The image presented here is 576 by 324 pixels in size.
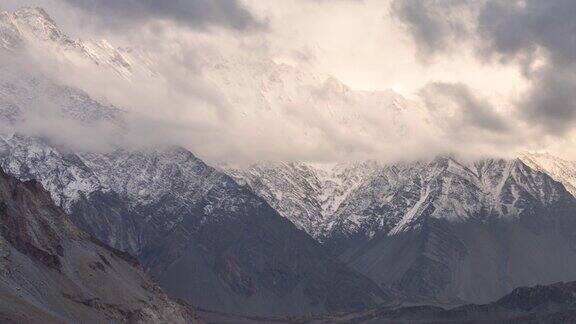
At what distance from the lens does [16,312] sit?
199 meters
